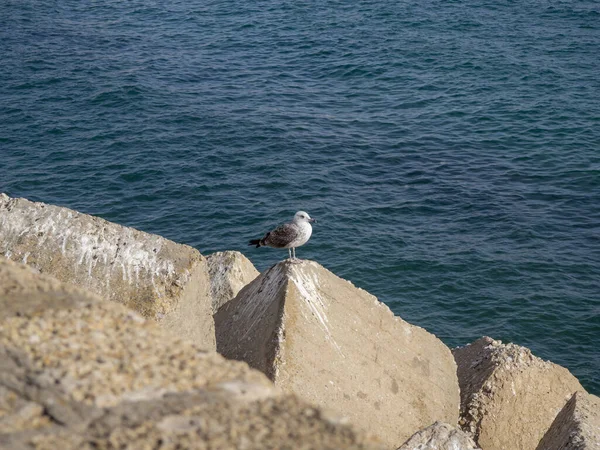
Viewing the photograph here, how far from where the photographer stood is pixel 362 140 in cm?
2852

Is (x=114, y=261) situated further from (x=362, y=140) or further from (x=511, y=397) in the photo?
(x=362, y=140)

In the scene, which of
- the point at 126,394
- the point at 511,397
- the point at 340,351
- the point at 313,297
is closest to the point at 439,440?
the point at 340,351

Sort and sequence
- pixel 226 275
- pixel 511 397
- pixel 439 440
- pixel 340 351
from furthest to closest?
pixel 226 275
pixel 511 397
pixel 340 351
pixel 439 440

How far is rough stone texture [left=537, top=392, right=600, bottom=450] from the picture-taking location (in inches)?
352

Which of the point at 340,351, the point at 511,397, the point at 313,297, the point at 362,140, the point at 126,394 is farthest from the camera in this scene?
the point at 362,140

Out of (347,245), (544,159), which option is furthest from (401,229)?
(544,159)

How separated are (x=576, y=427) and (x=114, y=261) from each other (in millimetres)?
5372

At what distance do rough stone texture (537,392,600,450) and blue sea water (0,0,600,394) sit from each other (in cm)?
761

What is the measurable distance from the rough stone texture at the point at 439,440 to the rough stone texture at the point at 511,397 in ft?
5.66

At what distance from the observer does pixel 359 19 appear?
4106 centimetres

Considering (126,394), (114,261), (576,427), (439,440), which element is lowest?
(576,427)

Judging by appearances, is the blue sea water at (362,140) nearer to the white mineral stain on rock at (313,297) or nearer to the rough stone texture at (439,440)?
the rough stone texture at (439,440)

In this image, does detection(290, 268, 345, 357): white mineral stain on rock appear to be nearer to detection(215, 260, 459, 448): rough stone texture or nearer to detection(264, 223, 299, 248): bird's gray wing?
detection(215, 260, 459, 448): rough stone texture

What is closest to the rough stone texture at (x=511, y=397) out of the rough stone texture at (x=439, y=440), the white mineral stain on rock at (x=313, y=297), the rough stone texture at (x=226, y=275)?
the rough stone texture at (x=439, y=440)
